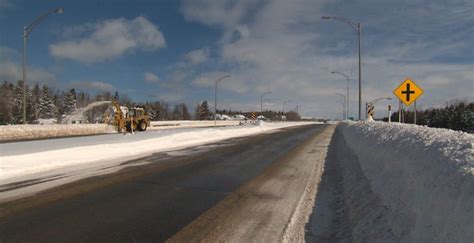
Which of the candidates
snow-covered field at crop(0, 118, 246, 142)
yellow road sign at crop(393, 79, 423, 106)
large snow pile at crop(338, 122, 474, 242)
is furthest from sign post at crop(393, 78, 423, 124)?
snow-covered field at crop(0, 118, 246, 142)

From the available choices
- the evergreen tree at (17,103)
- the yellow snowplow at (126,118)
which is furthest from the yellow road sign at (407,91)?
the evergreen tree at (17,103)

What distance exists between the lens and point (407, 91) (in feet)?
52.2

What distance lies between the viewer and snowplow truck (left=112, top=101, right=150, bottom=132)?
33.2 metres

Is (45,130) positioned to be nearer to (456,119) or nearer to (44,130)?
(44,130)

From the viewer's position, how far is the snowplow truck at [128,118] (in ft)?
109

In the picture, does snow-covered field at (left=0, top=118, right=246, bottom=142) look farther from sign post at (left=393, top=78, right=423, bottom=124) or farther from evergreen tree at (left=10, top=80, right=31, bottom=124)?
evergreen tree at (left=10, top=80, right=31, bottom=124)

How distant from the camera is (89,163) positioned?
41.1ft

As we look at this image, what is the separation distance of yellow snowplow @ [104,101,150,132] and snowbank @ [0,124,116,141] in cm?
234

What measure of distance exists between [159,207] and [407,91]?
1356 cm

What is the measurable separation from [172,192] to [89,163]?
19.7 feet

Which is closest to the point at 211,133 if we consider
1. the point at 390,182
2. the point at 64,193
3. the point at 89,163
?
the point at 89,163

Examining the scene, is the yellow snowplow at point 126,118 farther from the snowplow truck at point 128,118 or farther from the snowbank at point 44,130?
the snowbank at point 44,130

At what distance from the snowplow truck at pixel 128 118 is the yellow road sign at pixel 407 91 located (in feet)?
74.5

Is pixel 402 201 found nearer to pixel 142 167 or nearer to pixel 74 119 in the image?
pixel 142 167
